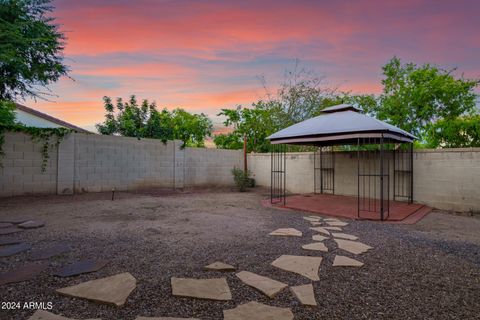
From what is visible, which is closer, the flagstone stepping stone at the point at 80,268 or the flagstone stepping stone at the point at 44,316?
the flagstone stepping stone at the point at 44,316

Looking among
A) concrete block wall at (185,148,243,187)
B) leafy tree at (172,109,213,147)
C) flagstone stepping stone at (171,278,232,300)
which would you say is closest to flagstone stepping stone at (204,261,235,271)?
flagstone stepping stone at (171,278,232,300)

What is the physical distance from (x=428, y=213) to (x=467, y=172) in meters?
1.30

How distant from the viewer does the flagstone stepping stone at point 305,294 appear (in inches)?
77.3

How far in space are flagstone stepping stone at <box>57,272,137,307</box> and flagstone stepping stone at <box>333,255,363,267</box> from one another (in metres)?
1.96

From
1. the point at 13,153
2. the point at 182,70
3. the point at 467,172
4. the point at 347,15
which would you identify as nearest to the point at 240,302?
the point at 467,172

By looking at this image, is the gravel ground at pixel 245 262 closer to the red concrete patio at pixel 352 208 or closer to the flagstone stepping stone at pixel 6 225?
the red concrete patio at pixel 352 208

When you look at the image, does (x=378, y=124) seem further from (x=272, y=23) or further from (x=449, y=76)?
(x=449, y=76)

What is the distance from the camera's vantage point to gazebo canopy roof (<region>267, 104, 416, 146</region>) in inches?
207

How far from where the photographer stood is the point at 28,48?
664 centimetres

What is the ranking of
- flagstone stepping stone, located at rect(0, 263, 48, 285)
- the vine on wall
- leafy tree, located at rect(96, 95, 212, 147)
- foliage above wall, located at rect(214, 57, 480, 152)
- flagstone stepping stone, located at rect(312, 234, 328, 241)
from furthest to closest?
leafy tree, located at rect(96, 95, 212, 147), foliage above wall, located at rect(214, 57, 480, 152), the vine on wall, flagstone stepping stone, located at rect(312, 234, 328, 241), flagstone stepping stone, located at rect(0, 263, 48, 285)

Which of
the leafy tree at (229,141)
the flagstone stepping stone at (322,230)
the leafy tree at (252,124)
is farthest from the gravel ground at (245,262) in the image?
the leafy tree at (229,141)

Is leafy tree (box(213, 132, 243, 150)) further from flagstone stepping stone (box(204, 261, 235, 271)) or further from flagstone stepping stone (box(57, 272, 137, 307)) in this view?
flagstone stepping stone (box(57, 272, 137, 307))

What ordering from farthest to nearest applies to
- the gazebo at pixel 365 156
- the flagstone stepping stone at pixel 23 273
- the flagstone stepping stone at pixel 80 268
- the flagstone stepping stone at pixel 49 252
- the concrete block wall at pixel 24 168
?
the concrete block wall at pixel 24 168
the gazebo at pixel 365 156
the flagstone stepping stone at pixel 49 252
the flagstone stepping stone at pixel 80 268
the flagstone stepping stone at pixel 23 273

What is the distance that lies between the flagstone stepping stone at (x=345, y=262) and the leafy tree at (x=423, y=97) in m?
8.88
